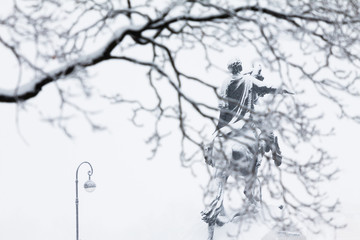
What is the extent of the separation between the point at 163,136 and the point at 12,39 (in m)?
2.44

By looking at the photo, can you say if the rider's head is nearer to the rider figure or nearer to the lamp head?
the rider figure

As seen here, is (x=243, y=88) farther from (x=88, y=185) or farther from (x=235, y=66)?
(x=88, y=185)

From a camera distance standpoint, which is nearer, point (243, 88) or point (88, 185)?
point (243, 88)

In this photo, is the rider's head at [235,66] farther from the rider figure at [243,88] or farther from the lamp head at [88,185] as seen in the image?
the lamp head at [88,185]

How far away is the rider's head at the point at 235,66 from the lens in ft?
57.5

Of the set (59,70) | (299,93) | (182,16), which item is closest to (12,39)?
(59,70)

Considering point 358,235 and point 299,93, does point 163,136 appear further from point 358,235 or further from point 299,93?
point 358,235

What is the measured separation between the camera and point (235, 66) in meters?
17.6

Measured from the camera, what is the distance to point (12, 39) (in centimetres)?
1075

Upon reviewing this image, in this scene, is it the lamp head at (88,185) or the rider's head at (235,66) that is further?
the lamp head at (88,185)

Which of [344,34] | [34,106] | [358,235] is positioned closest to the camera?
[34,106]

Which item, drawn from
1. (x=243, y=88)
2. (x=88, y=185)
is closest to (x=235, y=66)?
(x=243, y=88)

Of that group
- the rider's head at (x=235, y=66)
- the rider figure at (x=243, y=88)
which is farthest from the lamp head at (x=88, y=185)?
the rider's head at (x=235, y=66)

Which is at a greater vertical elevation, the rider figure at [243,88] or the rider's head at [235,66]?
the rider's head at [235,66]
